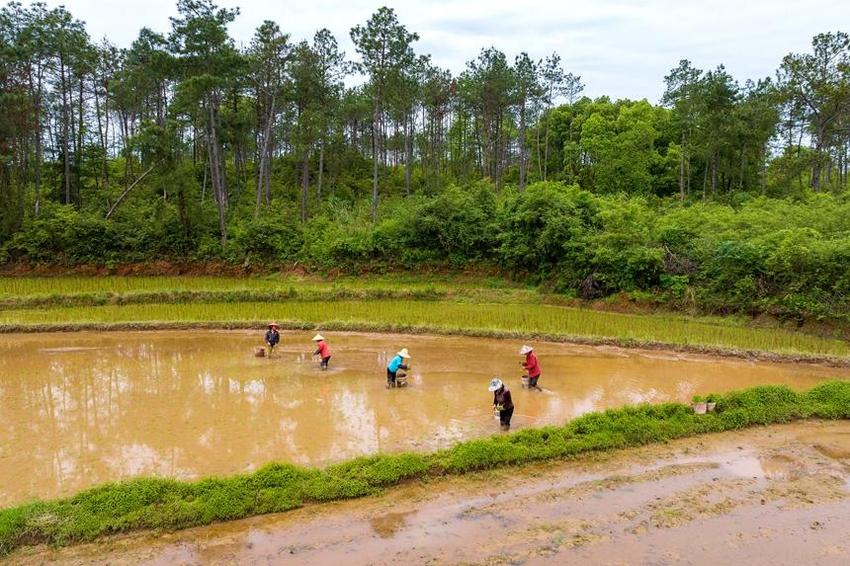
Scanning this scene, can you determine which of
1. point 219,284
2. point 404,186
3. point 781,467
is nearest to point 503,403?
point 781,467

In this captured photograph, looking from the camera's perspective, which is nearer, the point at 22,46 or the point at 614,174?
the point at 22,46

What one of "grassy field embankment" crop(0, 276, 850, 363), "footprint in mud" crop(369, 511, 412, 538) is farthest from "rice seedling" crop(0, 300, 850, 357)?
"footprint in mud" crop(369, 511, 412, 538)

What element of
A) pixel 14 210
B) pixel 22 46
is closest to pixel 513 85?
pixel 22 46

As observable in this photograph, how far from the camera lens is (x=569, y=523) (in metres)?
7.79

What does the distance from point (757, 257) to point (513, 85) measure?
911 inches

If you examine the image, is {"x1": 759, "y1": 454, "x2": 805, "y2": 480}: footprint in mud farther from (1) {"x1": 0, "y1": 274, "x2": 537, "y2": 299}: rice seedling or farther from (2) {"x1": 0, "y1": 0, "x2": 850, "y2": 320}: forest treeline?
(1) {"x1": 0, "y1": 274, "x2": 537, "y2": 299}: rice seedling

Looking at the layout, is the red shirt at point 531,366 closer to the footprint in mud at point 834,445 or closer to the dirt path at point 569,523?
the dirt path at point 569,523

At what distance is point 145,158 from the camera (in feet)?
103

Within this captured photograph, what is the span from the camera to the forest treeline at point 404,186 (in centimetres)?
2434

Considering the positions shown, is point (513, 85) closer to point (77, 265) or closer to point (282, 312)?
point (282, 312)

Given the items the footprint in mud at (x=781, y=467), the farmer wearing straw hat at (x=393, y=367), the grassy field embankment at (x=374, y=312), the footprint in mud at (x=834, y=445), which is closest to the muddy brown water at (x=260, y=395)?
the farmer wearing straw hat at (x=393, y=367)

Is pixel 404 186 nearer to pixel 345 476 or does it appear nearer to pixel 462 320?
pixel 462 320

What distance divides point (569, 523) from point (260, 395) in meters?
8.09

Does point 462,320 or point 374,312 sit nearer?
point 462,320
